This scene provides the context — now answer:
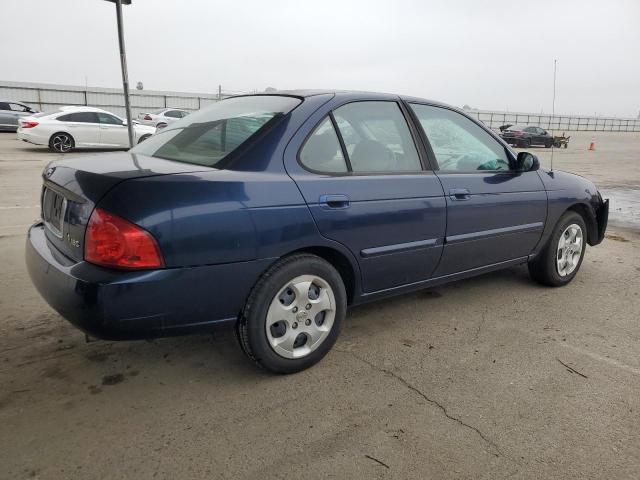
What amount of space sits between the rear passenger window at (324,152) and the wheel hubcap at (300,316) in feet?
2.05

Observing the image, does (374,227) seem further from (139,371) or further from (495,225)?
(139,371)

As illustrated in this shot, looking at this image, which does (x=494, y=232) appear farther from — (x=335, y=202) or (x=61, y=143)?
(x=61, y=143)

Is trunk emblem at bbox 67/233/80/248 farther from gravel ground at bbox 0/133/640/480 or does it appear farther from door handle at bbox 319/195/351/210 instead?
door handle at bbox 319/195/351/210

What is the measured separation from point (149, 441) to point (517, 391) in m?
1.89

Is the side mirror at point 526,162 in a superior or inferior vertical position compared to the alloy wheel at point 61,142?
superior

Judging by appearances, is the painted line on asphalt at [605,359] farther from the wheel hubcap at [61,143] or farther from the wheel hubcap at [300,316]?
the wheel hubcap at [61,143]

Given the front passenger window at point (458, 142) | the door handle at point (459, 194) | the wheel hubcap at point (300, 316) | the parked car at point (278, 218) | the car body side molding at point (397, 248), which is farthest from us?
the front passenger window at point (458, 142)

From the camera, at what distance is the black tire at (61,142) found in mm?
14695

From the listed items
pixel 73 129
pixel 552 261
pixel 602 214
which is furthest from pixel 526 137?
pixel 552 261

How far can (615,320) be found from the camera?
148 inches

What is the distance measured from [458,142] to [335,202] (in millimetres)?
1376

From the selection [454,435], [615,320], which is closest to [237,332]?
[454,435]

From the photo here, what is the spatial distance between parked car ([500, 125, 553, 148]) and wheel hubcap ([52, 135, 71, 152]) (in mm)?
20448

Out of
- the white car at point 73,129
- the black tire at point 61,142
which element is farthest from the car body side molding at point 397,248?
the black tire at point 61,142
